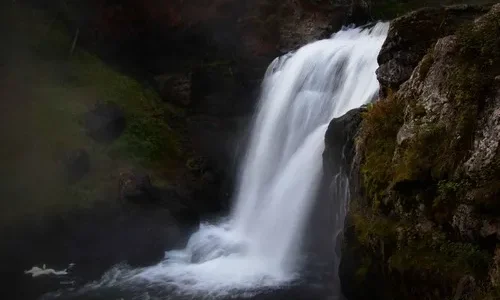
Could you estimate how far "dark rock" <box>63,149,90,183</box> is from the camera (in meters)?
18.8

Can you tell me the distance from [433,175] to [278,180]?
372 inches

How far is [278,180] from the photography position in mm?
17312

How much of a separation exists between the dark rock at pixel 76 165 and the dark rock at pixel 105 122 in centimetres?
142

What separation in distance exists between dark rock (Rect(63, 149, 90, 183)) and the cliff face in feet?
38.9

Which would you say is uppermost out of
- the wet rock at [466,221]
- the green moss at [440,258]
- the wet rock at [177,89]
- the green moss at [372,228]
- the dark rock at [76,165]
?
the wet rock at [177,89]

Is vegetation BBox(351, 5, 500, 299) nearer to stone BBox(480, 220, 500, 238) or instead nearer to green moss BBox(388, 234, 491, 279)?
green moss BBox(388, 234, 491, 279)

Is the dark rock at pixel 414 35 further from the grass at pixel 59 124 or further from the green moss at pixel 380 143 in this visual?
the grass at pixel 59 124

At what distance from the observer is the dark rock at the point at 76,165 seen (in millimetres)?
18812

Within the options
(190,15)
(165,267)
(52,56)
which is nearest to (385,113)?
(165,267)

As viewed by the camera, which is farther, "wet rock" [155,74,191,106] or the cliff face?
"wet rock" [155,74,191,106]

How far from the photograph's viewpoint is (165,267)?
15.4 metres

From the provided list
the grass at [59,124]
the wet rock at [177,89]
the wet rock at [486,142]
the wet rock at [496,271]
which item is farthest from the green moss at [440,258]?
the wet rock at [177,89]

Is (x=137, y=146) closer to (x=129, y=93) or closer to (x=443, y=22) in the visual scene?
(x=129, y=93)

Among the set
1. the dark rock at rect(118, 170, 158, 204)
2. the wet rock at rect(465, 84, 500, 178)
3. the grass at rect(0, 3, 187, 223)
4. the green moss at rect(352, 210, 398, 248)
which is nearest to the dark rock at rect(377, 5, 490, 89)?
the green moss at rect(352, 210, 398, 248)
